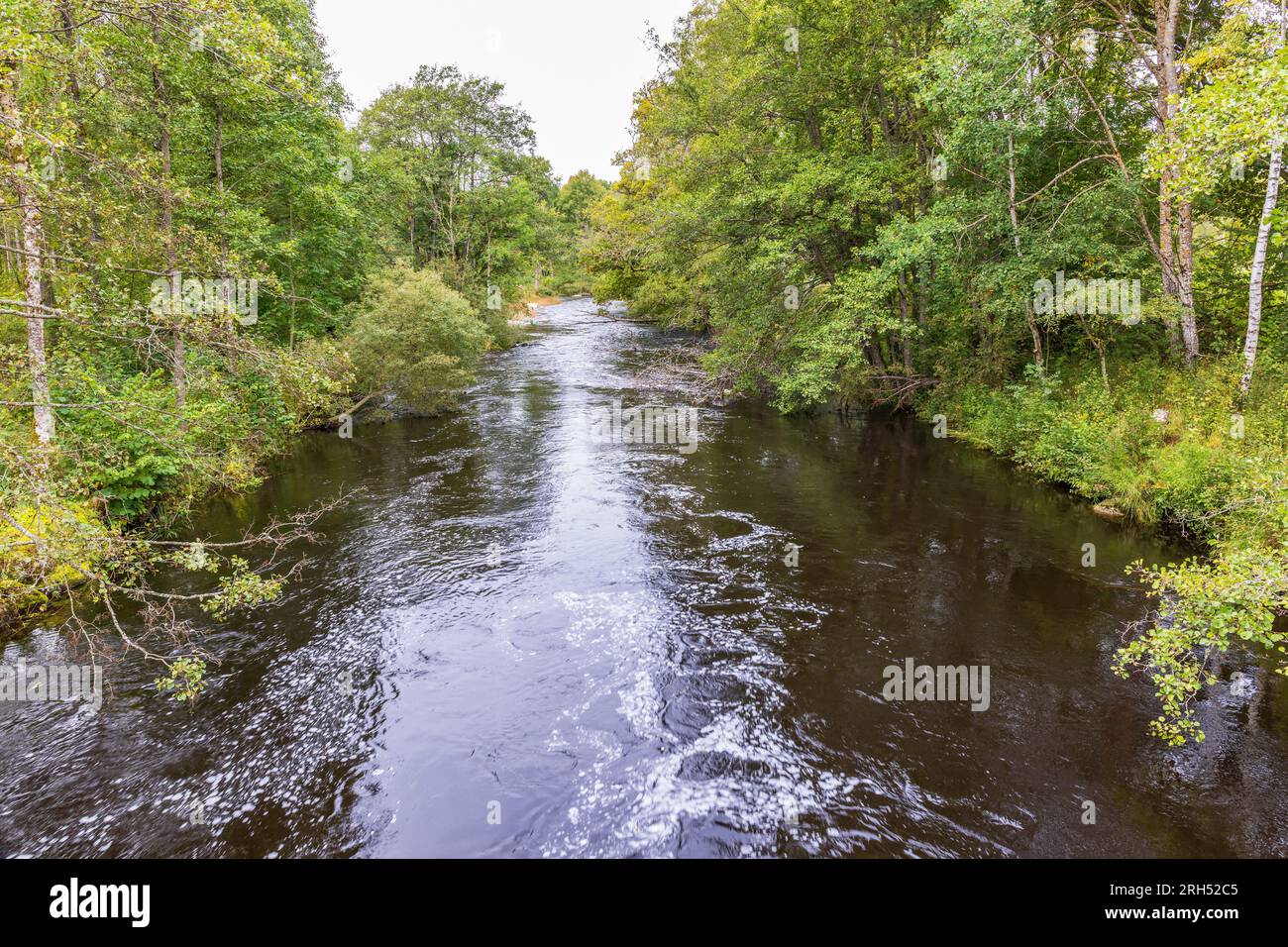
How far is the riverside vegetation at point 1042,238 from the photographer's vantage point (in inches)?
282

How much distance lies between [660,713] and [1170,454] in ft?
32.8

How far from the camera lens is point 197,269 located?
514cm

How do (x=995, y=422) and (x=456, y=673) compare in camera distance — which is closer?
(x=456, y=673)

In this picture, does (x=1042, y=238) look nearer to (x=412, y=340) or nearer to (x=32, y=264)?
(x=32, y=264)

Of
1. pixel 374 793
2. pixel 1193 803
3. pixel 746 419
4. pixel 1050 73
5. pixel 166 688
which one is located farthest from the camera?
pixel 746 419

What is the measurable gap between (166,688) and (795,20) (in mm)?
19844

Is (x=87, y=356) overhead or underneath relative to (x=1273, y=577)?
overhead

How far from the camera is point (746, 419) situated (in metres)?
18.2

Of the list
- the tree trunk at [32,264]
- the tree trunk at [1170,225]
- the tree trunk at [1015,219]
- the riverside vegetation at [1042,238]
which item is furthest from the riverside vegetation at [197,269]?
the tree trunk at [1170,225]

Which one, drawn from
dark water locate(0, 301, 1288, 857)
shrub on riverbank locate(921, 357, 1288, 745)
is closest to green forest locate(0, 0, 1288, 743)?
shrub on riverbank locate(921, 357, 1288, 745)

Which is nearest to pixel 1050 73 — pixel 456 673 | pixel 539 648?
pixel 539 648
